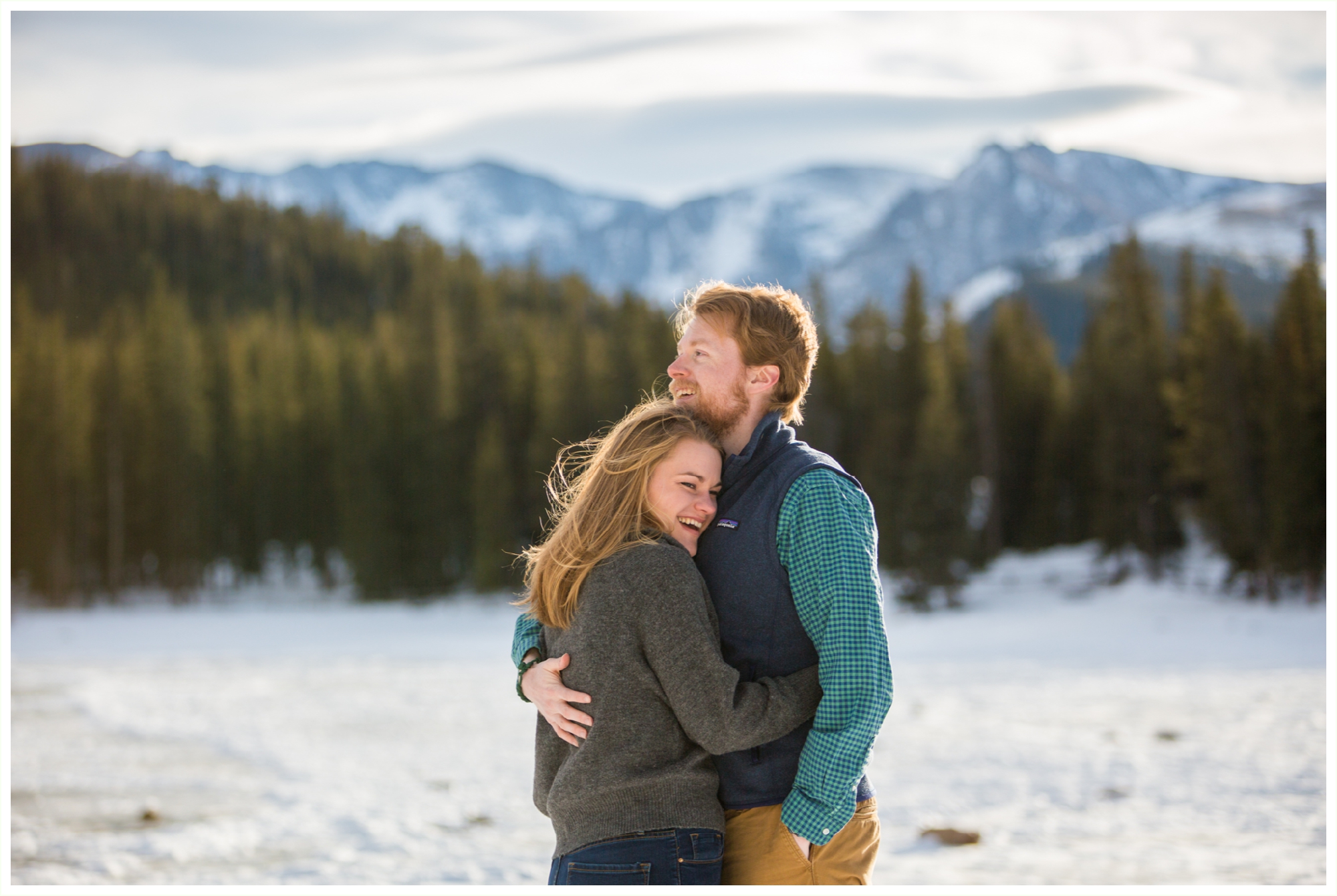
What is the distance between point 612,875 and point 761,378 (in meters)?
1.33

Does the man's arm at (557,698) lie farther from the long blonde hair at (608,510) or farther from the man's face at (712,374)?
the man's face at (712,374)

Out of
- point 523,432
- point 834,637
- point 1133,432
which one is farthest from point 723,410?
point 523,432

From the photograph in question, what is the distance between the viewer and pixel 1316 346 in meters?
29.4

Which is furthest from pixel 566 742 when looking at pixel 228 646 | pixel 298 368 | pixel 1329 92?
pixel 298 368

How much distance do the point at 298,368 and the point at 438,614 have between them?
1809cm

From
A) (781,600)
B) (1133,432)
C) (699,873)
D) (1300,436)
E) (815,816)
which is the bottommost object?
(1133,432)

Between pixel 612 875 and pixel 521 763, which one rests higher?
pixel 612 875

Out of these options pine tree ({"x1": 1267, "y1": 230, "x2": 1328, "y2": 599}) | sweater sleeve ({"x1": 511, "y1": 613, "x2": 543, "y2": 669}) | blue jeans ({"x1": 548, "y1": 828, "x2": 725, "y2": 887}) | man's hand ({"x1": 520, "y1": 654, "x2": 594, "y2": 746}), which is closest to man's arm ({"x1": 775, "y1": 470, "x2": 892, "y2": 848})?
blue jeans ({"x1": 548, "y1": 828, "x2": 725, "y2": 887})

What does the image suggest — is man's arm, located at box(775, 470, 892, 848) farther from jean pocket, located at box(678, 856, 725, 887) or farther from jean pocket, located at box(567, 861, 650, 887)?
jean pocket, located at box(567, 861, 650, 887)

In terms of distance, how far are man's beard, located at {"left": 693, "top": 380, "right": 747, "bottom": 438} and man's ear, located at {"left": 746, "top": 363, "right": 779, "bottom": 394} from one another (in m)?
0.03

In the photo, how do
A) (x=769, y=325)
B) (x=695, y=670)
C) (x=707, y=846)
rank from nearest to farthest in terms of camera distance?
(x=695, y=670) < (x=707, y=846) < (x=769, y=325)

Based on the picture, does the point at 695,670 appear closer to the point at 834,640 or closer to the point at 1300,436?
the point at 834,640

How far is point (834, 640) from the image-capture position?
2848mm

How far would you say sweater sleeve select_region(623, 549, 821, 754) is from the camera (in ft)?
9.18
